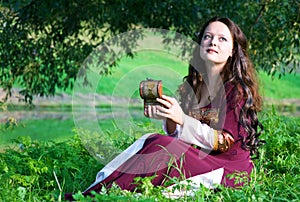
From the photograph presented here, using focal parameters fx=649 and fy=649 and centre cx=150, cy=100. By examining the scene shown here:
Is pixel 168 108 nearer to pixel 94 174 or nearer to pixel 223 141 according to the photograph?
pixel 223 141

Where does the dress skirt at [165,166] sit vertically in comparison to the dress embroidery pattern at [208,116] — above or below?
below

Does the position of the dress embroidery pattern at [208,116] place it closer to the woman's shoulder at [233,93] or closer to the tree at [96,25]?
the woman's shoulder at [233,93]

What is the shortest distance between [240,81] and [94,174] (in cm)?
111

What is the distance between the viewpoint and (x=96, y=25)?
266 inches

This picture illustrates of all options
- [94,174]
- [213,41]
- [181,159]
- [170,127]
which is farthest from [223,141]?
[94,174]

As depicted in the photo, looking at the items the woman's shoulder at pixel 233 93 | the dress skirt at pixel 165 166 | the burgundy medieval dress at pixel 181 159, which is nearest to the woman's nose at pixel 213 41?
the woman's shoulder at pixel 233 93

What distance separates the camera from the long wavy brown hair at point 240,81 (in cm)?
359

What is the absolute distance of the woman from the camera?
3369mm

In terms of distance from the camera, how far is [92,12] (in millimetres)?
6523

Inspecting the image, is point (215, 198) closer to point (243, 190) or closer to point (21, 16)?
point (243, 190)

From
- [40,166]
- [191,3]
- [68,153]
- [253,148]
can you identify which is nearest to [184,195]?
[253,148]

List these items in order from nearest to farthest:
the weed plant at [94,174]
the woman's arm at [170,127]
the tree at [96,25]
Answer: the weed plant at [94,174] < the woman's arm at [170,127] < the tree at [96,25]

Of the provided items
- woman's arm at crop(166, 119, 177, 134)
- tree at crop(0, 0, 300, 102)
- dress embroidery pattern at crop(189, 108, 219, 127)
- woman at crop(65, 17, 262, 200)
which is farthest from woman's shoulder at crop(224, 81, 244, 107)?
tree at crop(0, 0, 300, 102)

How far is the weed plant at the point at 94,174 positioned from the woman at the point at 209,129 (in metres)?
0.10
